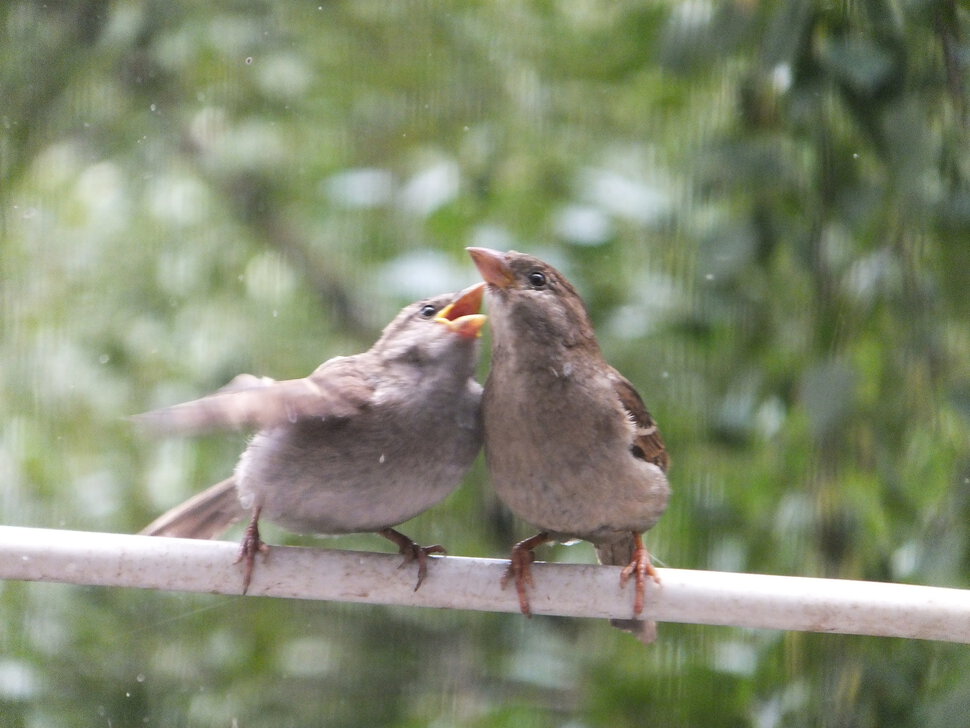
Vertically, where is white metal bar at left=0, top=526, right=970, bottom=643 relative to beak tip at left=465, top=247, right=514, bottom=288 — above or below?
below

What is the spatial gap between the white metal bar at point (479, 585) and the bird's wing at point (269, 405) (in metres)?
0.30

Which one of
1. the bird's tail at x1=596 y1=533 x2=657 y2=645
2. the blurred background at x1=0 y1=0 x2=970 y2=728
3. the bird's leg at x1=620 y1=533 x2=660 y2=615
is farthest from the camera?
the blurred background at x1=0 y1=0 x2=970 y2=728

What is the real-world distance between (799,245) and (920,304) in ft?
1.22

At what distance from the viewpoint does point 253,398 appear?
1866mm

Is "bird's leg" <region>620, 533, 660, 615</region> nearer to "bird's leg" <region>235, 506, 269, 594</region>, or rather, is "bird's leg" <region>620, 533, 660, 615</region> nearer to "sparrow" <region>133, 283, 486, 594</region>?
"sparrow" <region>133, 283, 486, 594</region>

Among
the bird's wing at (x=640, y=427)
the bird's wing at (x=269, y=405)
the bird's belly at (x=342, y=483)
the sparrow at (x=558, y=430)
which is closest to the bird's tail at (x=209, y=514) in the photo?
the bird's belly at (x=342, y=483)

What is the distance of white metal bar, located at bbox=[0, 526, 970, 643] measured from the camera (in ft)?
6.57

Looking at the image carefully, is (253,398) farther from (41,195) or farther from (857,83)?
(41,195)

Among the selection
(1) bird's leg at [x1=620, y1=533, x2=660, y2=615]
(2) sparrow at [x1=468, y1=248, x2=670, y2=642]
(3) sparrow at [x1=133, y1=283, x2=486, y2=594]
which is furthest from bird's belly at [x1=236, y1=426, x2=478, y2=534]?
(1) bird's leg at [x1=620, y1=533, x2=660, y2=615]

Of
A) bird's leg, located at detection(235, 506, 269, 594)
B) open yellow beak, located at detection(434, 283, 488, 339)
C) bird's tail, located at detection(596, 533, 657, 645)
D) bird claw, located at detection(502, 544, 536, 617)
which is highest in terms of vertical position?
open yellow beak, located at detection(434, 283, 488, 339)

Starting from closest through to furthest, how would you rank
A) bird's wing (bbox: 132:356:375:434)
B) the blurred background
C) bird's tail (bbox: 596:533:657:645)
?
1. bird's wing (bbox: 132:356:375:434)
2. bird's tail (bbox: 596:533:657:645)
3. the blurred background

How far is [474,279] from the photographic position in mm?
3260

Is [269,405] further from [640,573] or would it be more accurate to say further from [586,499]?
[640,573]

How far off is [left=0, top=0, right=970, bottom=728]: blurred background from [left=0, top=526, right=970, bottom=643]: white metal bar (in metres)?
0.57
